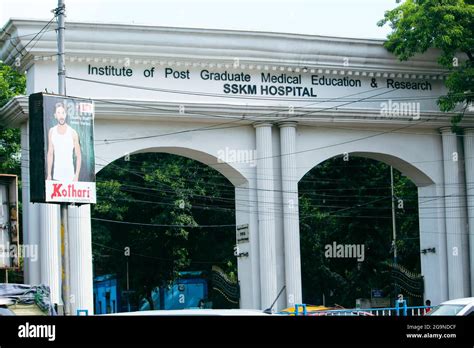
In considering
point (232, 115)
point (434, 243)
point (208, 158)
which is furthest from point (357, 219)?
point (232, 115)

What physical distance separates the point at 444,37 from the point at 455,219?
5.11m

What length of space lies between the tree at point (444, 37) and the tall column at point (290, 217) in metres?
3.49

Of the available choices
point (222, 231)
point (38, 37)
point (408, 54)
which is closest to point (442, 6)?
point (408, 54)

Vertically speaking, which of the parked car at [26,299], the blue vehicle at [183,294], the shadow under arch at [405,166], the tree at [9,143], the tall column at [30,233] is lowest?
the blue vehicle at [183,294]

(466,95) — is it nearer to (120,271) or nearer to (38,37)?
(38,37)

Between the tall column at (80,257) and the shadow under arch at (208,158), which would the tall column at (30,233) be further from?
the shadow under arch at (208,158)

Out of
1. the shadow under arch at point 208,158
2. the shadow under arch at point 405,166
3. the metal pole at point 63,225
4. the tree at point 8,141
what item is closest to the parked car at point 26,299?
the metal pole at point 63,225

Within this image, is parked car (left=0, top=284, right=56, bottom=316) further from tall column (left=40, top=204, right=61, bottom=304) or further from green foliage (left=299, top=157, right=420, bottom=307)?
green foliage (left=299, top=157, right=420, bottom=307)

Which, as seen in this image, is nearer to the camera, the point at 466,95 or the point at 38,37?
the point at 38,37

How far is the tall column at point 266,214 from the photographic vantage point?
2153 centimetres

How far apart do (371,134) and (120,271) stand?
14.0 metres

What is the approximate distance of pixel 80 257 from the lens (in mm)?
19656

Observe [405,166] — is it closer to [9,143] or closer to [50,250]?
[50,250]

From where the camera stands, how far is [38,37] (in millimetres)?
19469
